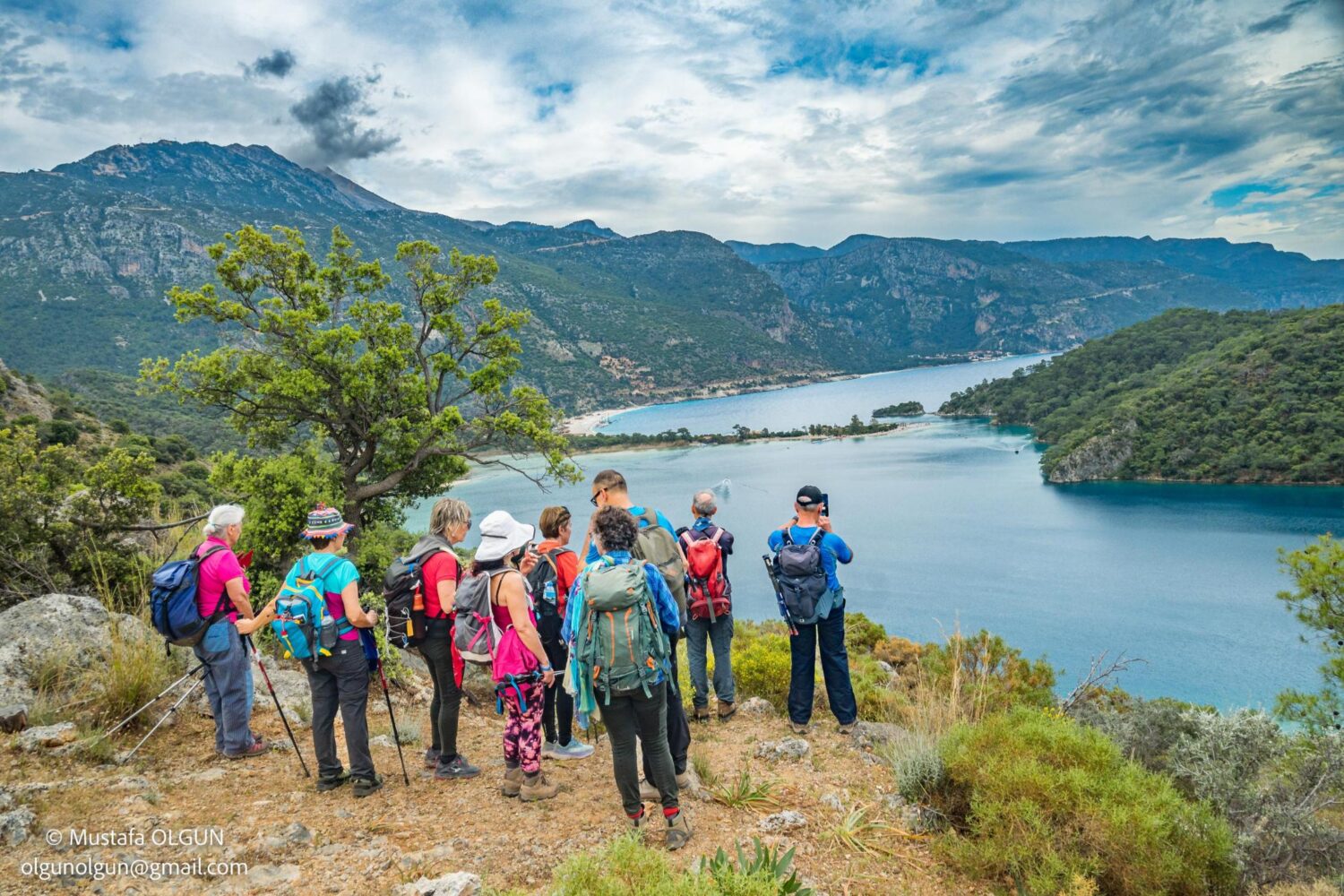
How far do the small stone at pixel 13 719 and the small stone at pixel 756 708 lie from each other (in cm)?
510

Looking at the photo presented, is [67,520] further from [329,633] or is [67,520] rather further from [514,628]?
[514,628]

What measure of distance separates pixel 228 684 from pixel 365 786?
1.28 metres

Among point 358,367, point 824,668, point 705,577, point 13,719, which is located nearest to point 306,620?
point 13,719

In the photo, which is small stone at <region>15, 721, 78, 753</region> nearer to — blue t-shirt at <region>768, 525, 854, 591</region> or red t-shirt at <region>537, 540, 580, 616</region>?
red t-shirt at <region>537, 540, 580, 616</region>

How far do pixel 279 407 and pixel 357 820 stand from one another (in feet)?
35.1

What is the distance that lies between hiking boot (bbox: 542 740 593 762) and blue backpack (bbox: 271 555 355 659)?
1800 mm

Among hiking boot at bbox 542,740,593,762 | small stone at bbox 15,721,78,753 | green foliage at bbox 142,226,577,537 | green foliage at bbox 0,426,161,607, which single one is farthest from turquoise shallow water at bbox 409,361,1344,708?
green foliage at bbox 142,226,577,537

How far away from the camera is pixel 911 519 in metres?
48.1

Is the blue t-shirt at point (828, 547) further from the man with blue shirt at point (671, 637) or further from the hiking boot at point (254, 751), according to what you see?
the hiking boot at point (254, 751)

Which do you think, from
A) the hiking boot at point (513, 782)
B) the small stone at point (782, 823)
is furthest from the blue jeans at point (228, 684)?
the small stone at point (782, 823)

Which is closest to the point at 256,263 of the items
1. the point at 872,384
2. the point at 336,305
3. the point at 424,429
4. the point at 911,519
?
the point at 336,305

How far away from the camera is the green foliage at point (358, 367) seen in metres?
11.7

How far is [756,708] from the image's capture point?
18.8 ft

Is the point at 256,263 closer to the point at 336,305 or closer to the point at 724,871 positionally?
the point at 336,305
